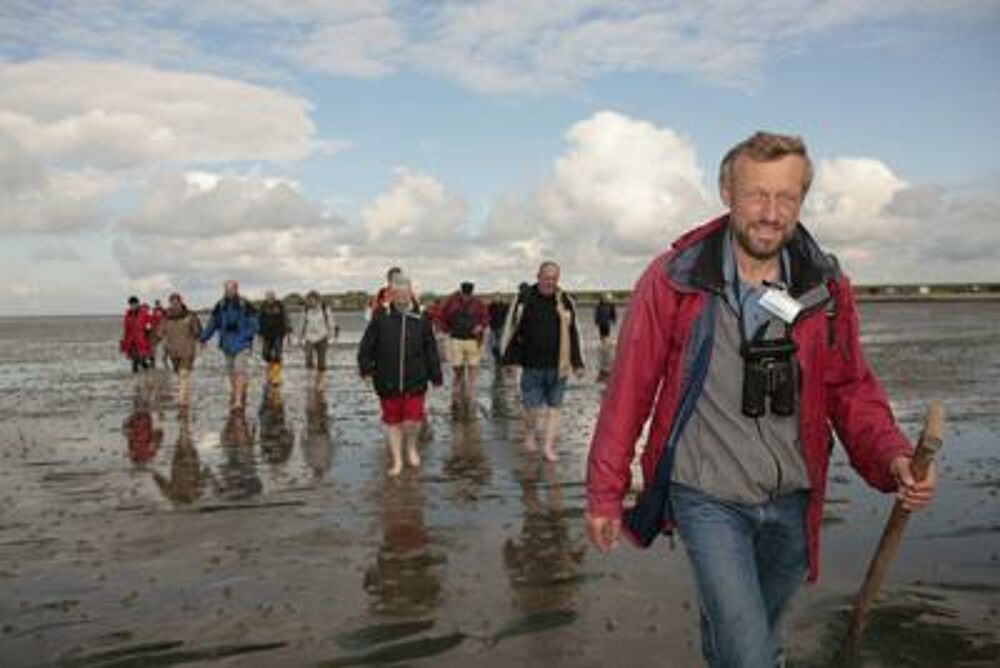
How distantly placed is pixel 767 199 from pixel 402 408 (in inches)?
317

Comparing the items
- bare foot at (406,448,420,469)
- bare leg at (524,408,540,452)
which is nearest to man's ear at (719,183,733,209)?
bare foot at (406,448,420,469)

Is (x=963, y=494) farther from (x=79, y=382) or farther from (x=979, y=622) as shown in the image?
(x=79, y=382)

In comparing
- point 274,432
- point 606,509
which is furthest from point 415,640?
point 274,432

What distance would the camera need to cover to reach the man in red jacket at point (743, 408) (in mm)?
3621

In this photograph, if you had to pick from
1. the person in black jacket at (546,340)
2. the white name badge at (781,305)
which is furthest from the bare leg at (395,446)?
the white name badge at (781,305)

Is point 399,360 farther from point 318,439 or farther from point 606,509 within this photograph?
point 606,509

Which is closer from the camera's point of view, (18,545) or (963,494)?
(18,545)

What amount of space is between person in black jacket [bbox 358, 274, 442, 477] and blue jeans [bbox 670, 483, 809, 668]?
25.2 feet

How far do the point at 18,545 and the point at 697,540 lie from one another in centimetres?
650

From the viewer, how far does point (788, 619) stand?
6.07 meters

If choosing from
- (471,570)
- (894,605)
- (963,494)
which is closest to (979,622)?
(894,605)

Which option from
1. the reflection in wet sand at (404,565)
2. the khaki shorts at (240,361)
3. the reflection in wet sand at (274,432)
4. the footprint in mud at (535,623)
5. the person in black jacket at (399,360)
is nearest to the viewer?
the footprint in mud at (535,623)

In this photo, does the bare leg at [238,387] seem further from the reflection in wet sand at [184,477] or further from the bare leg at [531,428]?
the bare leg at [531,428]

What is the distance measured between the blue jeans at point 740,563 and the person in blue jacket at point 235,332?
14.7 m
